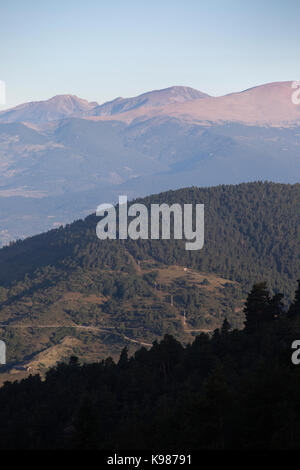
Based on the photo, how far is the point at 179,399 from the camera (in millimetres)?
58906

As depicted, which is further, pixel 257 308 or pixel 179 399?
pixel 257 308

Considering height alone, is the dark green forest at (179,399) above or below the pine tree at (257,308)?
below

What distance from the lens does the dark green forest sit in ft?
153

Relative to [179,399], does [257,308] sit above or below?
above

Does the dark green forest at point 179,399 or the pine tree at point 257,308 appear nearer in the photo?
the dark green forest at point 179,399

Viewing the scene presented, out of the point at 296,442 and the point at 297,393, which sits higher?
the point at 297,393

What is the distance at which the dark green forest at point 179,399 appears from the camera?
1838 inches

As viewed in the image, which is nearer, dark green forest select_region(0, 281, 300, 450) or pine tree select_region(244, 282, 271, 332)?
dark green forest select_region(0, 281, 300, 450)

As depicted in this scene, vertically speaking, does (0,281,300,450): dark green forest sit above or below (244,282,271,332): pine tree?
below
